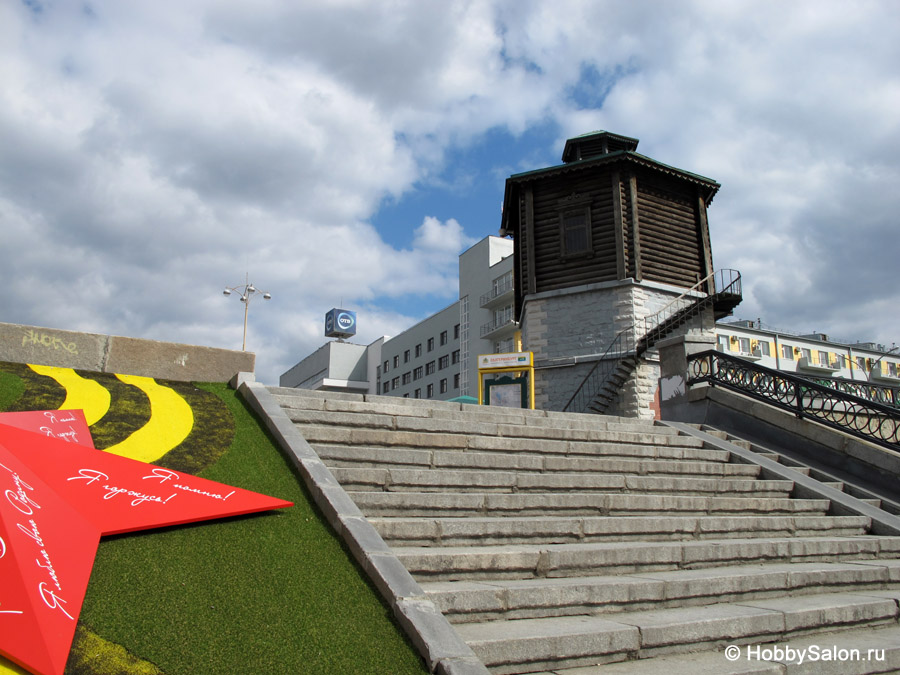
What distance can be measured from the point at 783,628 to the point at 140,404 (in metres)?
6.32

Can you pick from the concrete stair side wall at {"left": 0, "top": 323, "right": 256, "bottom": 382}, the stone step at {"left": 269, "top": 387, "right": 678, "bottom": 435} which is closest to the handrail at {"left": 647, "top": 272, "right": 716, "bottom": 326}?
the stone step at {"left": 269, "top": 387, "right": 678, "bottom": 435}

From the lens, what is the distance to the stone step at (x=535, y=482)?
18.9 feet

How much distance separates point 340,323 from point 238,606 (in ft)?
257

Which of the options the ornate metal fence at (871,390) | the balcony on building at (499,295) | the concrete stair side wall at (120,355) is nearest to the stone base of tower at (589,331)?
the ornate metal fence at (871,390)

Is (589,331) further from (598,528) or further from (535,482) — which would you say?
(598,528)

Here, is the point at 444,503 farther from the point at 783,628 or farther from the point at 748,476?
the point at 748,476

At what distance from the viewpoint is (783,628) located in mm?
4566

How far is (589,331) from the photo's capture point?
22578 mm

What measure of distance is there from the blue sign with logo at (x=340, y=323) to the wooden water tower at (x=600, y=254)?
5811 cm

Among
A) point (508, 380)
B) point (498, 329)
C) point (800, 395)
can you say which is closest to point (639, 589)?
point (800, 395)

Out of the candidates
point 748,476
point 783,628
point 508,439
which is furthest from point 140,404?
point 748,476

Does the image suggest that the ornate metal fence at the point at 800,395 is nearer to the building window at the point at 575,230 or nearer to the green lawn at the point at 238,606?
the green lawn at the point at 238,606

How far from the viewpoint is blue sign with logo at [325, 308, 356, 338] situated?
80.6 m

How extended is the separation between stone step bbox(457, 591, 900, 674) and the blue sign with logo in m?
77.3
